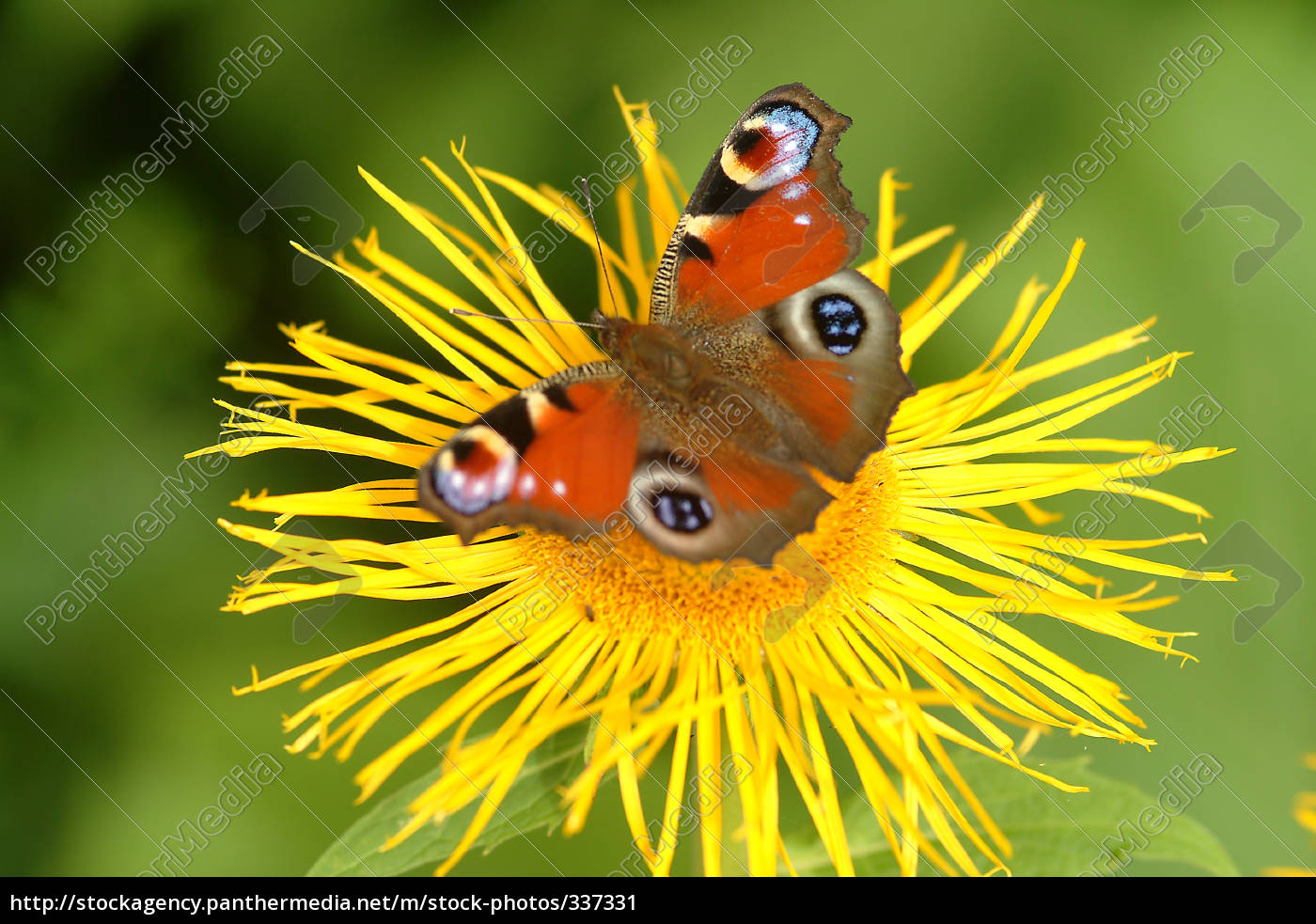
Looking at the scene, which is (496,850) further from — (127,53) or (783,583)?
(127,53)

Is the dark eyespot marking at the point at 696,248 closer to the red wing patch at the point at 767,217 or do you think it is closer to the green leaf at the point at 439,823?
the red wing patch at the point at 767,217

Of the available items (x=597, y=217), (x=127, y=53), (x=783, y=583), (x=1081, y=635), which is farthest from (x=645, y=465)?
(x=127, y=53)

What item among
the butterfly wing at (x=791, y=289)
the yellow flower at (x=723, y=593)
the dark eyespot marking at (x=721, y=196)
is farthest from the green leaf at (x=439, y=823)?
the dark eyespot marking at (x=721, y=196)

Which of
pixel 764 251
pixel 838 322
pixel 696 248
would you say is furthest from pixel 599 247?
pixel 838 322

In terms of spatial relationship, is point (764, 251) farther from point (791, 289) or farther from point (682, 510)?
point (682, 510)

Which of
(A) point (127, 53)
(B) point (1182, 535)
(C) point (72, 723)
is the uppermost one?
(B) point (1182, 535)

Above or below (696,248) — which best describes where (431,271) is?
below
